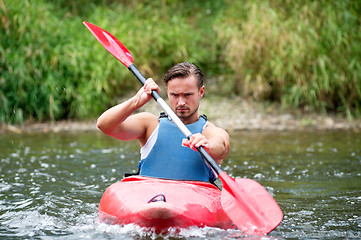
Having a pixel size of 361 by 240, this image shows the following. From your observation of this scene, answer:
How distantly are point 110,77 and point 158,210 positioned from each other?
6.78 metres

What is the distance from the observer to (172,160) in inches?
127

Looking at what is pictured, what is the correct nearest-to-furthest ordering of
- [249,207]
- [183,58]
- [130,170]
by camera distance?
[249,207] < [130,170] < [183,58]

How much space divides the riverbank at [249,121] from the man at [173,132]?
4.97 m

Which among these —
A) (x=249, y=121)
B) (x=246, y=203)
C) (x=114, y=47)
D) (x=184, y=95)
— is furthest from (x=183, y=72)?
(x=249, y=121)

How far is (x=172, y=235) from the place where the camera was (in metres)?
2.82

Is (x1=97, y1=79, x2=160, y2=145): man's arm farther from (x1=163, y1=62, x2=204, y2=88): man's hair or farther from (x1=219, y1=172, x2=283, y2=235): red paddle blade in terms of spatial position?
(x1=219, y1=172, x2=283, y2=235): red paddle blade

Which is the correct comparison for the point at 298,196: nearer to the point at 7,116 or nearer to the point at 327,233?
the point at 327,233

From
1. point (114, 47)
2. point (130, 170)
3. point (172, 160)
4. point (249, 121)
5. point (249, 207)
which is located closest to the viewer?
point (249, 207)

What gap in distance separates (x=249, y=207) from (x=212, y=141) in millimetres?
473

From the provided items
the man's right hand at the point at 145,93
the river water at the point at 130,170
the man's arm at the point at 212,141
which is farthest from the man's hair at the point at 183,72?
the river water at the point at 130,170

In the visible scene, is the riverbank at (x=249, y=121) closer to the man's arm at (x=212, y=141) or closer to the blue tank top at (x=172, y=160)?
the man's arm at (x=212, y=141)

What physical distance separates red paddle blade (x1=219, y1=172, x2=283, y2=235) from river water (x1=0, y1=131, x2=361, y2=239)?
0.07 metres

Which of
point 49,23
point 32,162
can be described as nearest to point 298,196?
point 32,162

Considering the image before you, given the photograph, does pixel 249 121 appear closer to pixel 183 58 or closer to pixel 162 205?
pixel 183 58
